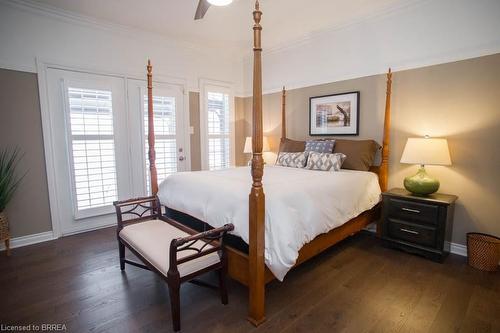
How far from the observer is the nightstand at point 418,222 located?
2.53 metres

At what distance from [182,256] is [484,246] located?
2.70 m

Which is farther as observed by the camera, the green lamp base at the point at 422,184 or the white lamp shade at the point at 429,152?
the green lamp base at the point at 422,184

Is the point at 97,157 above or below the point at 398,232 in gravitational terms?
above

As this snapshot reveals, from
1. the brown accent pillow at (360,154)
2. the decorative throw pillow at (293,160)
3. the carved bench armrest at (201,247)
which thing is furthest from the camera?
the decorative throw pillow at (293,160)

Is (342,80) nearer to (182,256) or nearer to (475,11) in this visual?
(475,11)

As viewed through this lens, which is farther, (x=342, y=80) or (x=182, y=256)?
(x=342, y=80)

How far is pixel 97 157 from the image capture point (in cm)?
342

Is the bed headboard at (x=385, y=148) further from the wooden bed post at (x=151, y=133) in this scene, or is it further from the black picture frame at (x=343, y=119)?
the wooden bed post at (x=151, y=133)

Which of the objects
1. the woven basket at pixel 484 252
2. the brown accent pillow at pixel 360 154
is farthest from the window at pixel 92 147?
the woven basket at pixel 484 252

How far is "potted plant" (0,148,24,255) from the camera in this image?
273 centimetres

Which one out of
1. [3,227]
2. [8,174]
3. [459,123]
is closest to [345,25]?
[459,123]

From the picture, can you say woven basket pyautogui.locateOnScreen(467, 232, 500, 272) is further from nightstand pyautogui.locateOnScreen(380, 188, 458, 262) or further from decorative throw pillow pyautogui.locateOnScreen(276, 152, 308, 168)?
decorative throw pillow pyautogui.locateOnScreen(276, 152, 308, 168)

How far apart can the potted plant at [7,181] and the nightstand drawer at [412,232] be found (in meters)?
4.10

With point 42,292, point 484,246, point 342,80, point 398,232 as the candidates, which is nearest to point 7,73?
point 42,292
